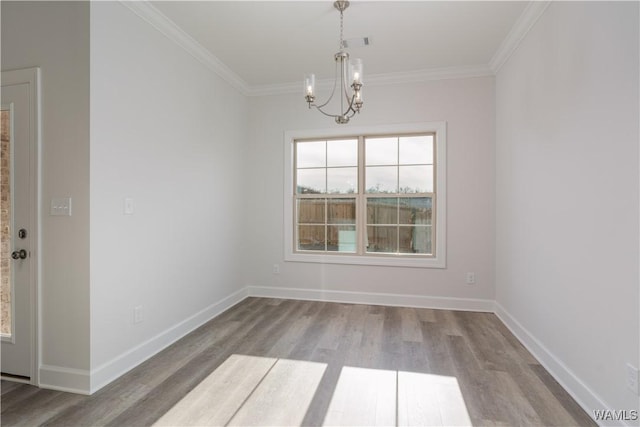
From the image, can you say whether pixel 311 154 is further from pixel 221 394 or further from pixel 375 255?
pixel 221 394

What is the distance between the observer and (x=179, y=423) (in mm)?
1826

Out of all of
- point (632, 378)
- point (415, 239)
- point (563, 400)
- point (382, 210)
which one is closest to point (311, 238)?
point (382, 210)

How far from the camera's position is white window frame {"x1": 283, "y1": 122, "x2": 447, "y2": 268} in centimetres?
388

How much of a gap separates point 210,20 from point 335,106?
1.83 meters

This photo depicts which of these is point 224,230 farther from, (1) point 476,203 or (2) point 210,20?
(1) point 476,203

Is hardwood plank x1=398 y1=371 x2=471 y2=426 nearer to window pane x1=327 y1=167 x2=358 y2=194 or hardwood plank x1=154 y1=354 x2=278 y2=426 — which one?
hardwood plank x1=154 y1=354 x2=278 y2=426

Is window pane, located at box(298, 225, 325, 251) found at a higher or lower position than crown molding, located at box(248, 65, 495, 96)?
lower

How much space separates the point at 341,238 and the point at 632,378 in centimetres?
306

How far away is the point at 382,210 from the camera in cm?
419

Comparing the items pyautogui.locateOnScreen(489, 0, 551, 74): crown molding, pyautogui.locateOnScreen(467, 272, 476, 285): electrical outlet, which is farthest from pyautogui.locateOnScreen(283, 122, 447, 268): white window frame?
pyautogui.locateOnScreen(489, 0, 551, 74): crown molding

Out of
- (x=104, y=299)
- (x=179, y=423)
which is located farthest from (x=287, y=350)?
(x=104, y=299)

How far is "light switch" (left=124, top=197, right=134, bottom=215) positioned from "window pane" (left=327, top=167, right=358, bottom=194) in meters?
2.49

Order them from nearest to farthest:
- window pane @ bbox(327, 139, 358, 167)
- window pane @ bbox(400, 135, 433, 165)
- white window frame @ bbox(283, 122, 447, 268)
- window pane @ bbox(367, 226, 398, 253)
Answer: white window frame @ bbox(283, 122, 447, 268) → window pane @ bbox(400, 135, 433, 165) → window pane @ bbox(367, 226, 398, 253) → window pane @ bbox(327, 139, 358, 167)

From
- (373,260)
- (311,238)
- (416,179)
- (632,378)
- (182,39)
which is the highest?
(182,39)
